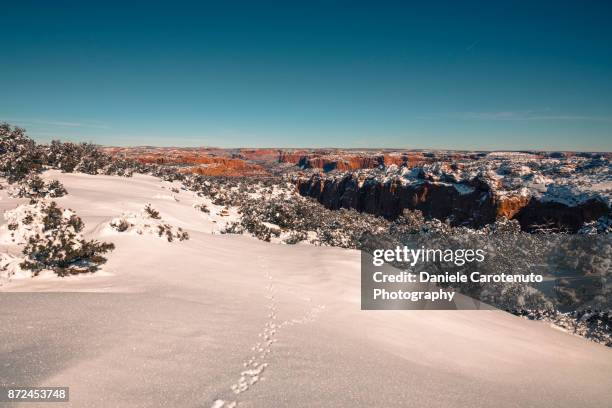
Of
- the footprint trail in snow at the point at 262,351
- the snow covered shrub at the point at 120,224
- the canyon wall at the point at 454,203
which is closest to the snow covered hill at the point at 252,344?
the footprint trail in snow at the point at 262,351

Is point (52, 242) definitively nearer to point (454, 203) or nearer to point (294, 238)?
point (294, 238)

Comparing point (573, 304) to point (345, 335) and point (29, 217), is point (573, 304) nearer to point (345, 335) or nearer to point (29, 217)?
point (345, 335)

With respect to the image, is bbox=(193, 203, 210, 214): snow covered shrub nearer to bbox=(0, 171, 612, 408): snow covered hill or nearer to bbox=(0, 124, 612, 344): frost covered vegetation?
bbox=(0, 124, 612, 344): frost covered vegetation

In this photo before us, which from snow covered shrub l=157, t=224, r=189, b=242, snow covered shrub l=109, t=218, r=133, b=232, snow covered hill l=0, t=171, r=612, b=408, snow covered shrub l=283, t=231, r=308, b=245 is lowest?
snow covered shrub l=283, t=231, r=308, b=245

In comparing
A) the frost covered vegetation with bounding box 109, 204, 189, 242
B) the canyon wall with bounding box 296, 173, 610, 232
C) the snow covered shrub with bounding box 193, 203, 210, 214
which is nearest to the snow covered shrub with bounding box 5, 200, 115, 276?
the frost covered vegetation with bounding box 109, 204, 189, 242

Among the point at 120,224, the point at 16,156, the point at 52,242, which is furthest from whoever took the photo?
the point at 16,156

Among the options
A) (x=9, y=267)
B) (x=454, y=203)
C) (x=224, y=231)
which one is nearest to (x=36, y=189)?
(x=224, y=231)
